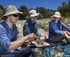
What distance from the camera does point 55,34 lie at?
12.6ft

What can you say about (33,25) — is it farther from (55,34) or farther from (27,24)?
(55,34)

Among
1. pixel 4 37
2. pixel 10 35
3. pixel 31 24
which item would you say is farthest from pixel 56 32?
pixel 4 37

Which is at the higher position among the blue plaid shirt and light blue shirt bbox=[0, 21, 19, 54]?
the blue plaid shirt

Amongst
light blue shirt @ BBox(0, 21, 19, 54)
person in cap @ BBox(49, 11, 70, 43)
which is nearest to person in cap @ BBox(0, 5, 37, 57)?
light blue shirt @ BBox(0, 21, 19, 54)

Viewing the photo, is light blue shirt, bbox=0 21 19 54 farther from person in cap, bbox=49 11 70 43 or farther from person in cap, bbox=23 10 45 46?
person in cap, bbox=49 11 70 43

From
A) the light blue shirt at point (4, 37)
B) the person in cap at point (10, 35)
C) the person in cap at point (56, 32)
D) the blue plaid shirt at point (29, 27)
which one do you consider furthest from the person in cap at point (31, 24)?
the light blue shirt at point (4, 37)

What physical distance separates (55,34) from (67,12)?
425 inches

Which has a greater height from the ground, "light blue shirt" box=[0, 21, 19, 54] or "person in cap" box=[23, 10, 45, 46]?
"person in cap" box=[23, 10, 45, 46]

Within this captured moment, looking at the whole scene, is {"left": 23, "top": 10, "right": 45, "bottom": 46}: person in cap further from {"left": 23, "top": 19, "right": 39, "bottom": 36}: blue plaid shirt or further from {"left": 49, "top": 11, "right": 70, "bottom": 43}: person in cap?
{"left": 49, "top": 11, "right": 70, "bottom": 43}: person in cap

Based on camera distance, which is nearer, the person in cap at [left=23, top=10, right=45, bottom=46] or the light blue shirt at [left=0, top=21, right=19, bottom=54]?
the light blue shirt at [left=0, top=21, right=19, bottom=54]

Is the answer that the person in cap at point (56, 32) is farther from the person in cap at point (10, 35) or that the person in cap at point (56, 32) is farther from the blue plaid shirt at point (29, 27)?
the person in cap at point (10, 35)

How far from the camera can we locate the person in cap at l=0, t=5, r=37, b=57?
193 centimetres

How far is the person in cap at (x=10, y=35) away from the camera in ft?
6.33

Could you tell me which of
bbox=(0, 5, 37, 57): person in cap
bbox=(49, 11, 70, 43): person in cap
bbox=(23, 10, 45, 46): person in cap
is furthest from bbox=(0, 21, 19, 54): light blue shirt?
bbox=(49, 11, 70, 43): person in cap
